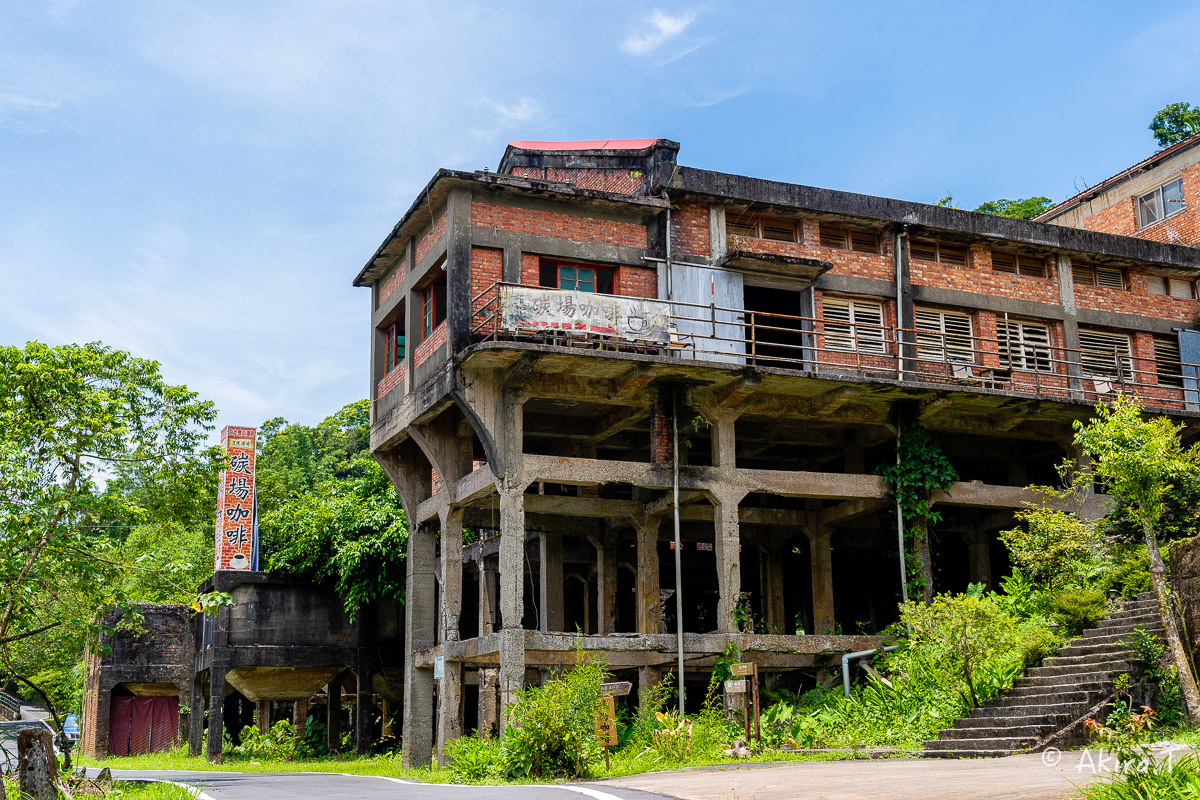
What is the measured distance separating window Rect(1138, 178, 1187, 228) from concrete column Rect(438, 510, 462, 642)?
22.3m

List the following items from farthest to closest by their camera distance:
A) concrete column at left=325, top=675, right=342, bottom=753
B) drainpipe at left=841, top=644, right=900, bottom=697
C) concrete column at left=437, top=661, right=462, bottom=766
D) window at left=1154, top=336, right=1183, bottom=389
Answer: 1. concrete column at left=325, top=675, right=342, bottom=753
2. window at left=1154, top=336, right=1183, bottom=389
3. concrete column at left=437, top=661, right=462, bottom=766
4. drainpipe at left=841, top=644, right=900, bottom=697

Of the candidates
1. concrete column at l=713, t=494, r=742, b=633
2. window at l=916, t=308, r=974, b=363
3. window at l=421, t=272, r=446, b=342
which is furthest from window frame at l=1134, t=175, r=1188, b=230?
window at l=421, t=272, r=446, b=342

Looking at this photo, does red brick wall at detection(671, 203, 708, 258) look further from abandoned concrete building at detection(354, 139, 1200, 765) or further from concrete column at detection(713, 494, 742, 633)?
concrete column at detection(713, 494, 742, 633)

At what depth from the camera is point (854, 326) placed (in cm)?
2611

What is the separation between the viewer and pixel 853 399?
25.3 meters

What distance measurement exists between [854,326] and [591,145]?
7125 mm

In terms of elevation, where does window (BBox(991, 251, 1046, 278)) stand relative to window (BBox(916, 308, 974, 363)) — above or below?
above

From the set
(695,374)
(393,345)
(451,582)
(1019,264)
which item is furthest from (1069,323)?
(393,345)

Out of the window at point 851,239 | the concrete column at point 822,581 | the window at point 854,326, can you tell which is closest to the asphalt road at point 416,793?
the concrete column at point 822,581

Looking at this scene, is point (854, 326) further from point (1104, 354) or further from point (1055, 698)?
point (1055, 698)

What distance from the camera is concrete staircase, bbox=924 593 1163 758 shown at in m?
16.7

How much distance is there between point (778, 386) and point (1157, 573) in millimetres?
8473

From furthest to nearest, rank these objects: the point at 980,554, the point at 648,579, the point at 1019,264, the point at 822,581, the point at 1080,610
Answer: the point at 980,554, the point at 1019,264, the point at 822,581, the point at 648,579, the point at 1080,610

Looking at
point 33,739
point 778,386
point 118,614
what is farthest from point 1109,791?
point 118,614
